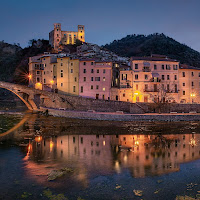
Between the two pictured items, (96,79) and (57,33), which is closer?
(96,79)

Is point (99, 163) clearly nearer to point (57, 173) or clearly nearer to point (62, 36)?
point (57, 173)

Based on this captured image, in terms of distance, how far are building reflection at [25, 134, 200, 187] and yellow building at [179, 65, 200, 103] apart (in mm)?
22902

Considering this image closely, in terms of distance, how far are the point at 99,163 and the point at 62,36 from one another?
279 feet

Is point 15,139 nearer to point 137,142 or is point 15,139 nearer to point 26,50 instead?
point 137,142

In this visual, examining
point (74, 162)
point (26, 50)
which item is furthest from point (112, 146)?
point (26, 50)

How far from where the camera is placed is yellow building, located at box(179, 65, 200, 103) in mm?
A: 50562

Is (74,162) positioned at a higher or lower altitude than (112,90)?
lower

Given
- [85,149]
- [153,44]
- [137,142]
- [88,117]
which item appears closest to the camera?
[85,149]

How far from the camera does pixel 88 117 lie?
3997cm

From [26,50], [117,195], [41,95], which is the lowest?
[117,195]

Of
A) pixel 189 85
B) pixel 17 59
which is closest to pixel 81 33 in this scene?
pixel 17 59

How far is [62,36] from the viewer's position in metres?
95.2

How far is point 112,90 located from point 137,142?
26813 mm

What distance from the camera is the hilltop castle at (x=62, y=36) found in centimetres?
9369
